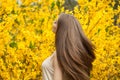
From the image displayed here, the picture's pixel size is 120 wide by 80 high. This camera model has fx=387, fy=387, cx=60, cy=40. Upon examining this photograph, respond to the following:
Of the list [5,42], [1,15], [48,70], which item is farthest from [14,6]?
[48,70]

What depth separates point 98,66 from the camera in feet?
15.9

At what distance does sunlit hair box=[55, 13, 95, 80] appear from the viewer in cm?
303

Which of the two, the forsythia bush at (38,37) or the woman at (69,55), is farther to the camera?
the forsythia bush at (38,37)

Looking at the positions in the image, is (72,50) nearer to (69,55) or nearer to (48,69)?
(69,55)

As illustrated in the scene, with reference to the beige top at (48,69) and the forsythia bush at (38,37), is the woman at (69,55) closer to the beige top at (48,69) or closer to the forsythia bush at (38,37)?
the beige top at (48,69)

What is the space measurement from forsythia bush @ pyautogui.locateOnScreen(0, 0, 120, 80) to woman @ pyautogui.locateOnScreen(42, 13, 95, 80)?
115 centimetres

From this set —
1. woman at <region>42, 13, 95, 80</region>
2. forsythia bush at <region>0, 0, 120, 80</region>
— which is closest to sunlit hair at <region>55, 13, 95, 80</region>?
woman at <region>42, 13, 95, 80</region>

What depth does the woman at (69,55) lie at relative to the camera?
3025 mm

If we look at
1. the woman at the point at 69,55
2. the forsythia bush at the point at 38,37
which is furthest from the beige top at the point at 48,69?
the forsythia bush at the point at 38,37

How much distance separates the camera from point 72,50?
305 centimetres

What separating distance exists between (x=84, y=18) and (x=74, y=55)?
77.9 inches

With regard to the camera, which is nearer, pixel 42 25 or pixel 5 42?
pixel 5 42

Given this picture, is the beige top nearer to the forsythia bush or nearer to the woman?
the woman

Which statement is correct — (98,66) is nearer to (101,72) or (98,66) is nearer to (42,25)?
(101,72)
